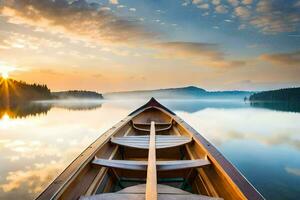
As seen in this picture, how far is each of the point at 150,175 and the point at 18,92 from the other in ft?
311

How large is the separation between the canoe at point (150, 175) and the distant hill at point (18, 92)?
8952 cm

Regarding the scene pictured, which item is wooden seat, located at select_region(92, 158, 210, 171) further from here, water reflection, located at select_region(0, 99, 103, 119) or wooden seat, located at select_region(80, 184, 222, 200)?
water reflection, located at select_region(0, 99, 103, 119)

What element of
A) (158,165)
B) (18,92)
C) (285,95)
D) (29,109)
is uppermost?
(18,92)

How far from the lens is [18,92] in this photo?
8450 cm

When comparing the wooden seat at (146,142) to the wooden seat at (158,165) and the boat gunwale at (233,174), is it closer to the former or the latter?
the boat gunwale at (233,174)

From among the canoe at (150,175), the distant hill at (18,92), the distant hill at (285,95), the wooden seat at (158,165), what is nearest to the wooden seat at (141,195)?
the canoe at (150,175)

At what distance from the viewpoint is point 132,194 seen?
2.19 meters

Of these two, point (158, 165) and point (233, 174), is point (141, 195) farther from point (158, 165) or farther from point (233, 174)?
point (233, 174)

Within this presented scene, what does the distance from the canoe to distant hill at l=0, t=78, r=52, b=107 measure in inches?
3524

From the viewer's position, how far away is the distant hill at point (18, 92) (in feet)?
267

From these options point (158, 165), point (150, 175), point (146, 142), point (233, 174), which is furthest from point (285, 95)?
point (150, 175)

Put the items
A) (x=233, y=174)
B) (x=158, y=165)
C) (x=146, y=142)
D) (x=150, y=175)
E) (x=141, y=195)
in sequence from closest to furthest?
(x=141, y=195) < (x=150, y=175) < (x=233, y=174) < (x=158, y=165) < (x=146, y=142)

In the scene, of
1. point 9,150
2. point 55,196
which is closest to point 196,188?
point 55,196

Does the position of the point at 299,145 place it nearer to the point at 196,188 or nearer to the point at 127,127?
the point at 127,127
